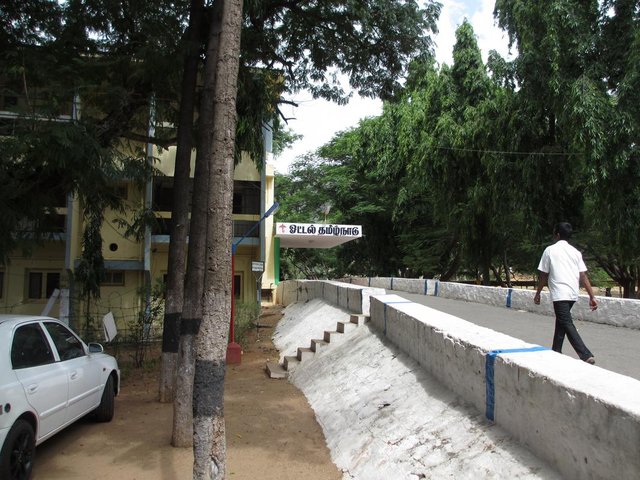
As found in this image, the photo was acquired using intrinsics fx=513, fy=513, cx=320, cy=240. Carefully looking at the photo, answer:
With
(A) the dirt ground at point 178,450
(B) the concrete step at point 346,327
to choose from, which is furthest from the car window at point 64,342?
(B) the concrete step at point 346,327

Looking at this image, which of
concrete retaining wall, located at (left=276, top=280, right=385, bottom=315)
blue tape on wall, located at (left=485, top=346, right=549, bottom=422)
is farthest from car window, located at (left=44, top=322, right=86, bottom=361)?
concrete retaining wall, located at (left=276, top=280, right=385, bottom=315)

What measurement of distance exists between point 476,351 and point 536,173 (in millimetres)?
16108

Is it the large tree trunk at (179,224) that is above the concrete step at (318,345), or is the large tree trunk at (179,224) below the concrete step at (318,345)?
above

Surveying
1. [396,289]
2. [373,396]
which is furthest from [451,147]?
[373,396]

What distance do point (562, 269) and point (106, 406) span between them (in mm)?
6068

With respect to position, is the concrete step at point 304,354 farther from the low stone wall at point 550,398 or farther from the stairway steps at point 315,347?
the low stone wall at point 550,398

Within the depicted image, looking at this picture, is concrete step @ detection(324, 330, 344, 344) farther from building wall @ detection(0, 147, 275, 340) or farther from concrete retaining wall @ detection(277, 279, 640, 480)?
building wall @ detection(0, 147, 275, 340)

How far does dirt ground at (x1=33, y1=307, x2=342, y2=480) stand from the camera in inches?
211

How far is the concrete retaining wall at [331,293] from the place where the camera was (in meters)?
11.2

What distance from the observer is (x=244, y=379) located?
33.2 feet

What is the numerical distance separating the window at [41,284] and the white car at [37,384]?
1374 cm

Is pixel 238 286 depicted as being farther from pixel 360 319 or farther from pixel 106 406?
pixel 106 406

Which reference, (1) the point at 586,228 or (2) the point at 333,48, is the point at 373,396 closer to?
(2) the point at 333,48

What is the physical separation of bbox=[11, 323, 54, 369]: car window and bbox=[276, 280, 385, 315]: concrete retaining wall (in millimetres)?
6565
